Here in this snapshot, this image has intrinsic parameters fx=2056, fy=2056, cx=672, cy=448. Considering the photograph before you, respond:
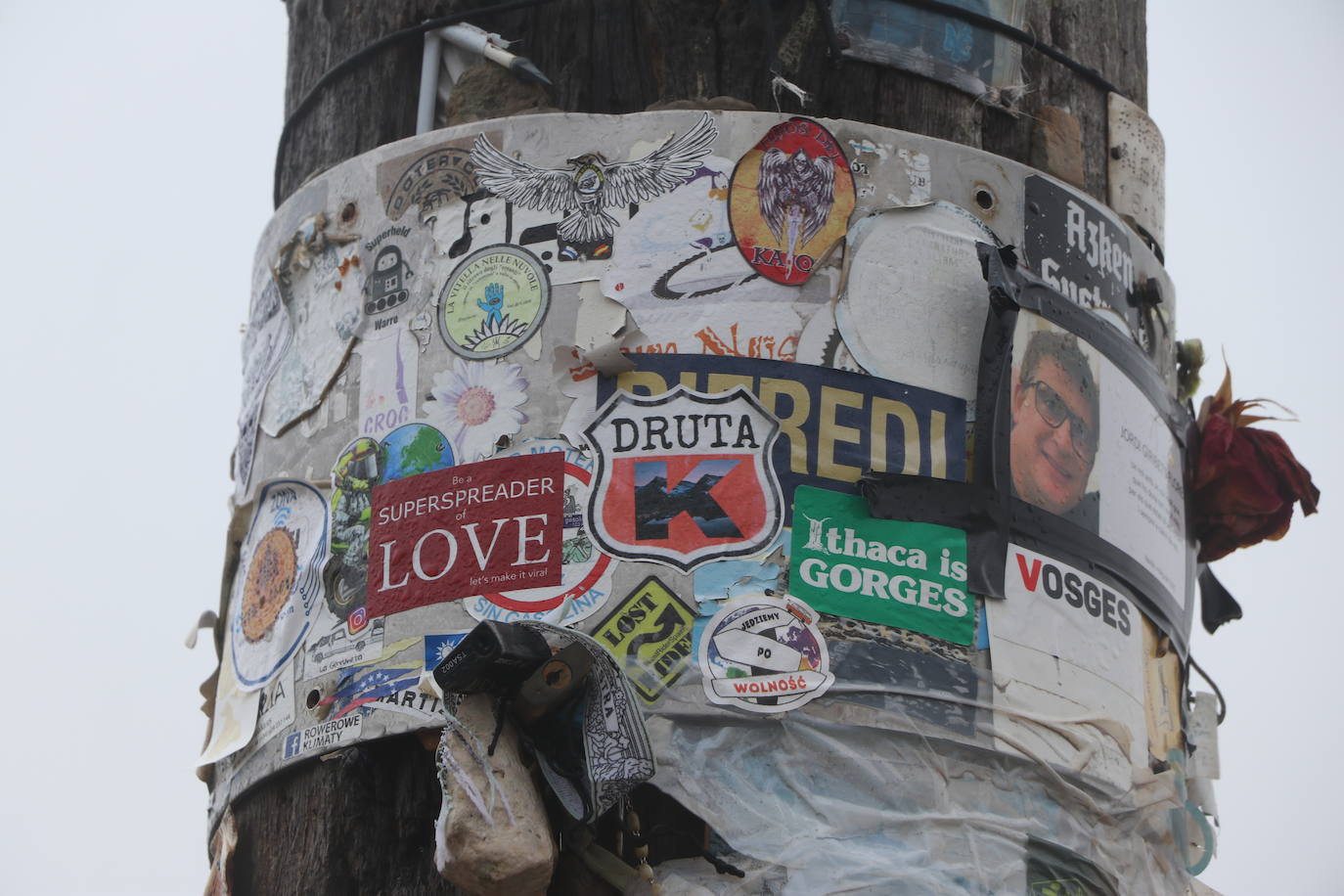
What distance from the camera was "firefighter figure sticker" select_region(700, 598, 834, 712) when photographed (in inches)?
186

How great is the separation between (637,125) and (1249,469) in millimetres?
2040

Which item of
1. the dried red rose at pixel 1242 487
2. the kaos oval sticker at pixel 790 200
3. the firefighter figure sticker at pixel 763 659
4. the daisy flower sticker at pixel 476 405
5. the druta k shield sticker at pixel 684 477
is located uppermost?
the kaos oval sticker at pixel 790 200

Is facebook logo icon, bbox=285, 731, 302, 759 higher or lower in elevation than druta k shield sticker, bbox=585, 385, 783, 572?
lower

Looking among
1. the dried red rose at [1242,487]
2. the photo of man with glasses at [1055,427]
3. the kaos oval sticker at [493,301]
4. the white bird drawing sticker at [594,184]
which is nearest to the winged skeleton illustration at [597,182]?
the white bird drawing sticker at [594,184]

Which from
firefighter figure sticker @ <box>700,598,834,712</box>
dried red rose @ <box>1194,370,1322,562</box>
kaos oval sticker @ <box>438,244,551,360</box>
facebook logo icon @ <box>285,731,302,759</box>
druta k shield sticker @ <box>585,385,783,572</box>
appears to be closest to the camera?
firefighter figure sticker @ <box>700,598,834,712</box>

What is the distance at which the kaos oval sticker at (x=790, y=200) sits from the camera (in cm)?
519

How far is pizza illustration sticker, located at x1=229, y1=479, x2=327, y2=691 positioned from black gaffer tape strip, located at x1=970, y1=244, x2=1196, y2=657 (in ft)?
5.59

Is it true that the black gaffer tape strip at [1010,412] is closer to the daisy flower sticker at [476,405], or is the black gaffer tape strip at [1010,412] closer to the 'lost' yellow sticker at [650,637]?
the 'lost' yellow sticker at [650,637]

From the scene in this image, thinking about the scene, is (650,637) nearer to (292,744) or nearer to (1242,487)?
(292,744)

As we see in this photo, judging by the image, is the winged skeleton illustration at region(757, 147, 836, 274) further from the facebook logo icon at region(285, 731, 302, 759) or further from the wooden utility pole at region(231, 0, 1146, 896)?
the facebook logo icon at region(285, 731, 302, 759)

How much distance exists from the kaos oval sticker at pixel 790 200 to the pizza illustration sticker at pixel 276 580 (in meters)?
1.31

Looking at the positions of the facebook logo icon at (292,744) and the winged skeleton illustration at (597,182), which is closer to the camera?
the facebook logo icon at (292,744)

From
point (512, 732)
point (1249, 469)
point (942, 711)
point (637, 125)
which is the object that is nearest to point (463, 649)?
point (512, 732)

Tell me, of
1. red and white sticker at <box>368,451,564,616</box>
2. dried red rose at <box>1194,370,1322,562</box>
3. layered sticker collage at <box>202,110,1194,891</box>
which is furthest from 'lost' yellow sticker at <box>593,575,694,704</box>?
dried red rose at <box>1194,370,1322,562</box>
